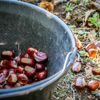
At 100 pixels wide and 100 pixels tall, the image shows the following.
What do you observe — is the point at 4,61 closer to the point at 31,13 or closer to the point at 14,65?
the point at 14,65

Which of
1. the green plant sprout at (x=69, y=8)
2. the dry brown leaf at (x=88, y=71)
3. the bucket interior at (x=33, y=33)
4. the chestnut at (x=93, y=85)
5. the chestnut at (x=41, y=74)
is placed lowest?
the chestnut at (x=93, y=85)

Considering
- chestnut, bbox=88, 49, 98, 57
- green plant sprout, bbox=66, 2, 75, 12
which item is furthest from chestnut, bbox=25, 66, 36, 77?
green plant sprout, bbox=66, 2, 75, 12

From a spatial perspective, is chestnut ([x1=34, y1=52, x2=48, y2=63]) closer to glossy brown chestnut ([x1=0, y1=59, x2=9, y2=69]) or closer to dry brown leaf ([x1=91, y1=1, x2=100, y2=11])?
glossy brown chestnut ([x1=0, y1=59, x2=9, y2=69])

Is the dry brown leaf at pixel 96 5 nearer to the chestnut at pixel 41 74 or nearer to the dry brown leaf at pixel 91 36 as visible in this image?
the dry brown leaf at pixel 91 36

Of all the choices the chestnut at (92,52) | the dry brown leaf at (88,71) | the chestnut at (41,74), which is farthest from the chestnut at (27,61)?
the chestnut at (92,52)

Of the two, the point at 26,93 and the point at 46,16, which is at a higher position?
the point at 46,16

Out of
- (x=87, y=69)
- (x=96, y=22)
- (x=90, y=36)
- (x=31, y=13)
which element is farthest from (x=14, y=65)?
(x=96, y=22)

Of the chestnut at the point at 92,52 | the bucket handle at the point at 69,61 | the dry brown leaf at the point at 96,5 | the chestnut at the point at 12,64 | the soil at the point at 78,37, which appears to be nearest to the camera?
the bucket handle at the point at 69,61
